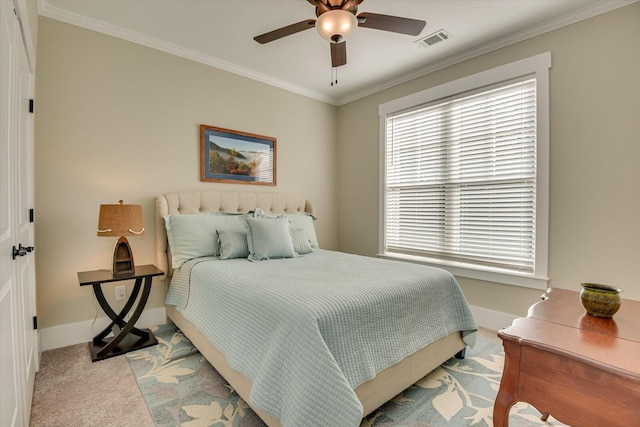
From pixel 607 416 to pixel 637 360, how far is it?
198 mm

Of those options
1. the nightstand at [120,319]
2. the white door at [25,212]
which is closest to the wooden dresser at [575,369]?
the white door at [25,212]

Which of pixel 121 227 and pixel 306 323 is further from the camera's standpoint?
pixel 121 227

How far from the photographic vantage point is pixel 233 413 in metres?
1.67

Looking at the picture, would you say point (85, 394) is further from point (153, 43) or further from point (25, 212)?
point (153, 43)

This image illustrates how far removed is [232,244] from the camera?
271cm

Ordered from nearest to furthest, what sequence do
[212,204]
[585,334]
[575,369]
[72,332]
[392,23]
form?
[575,369]
[585,334]
[392,23]
[72,332]
[212,204]

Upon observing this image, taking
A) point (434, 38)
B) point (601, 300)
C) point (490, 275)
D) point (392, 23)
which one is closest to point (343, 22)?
point (392, 23)

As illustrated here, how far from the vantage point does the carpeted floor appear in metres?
1.63

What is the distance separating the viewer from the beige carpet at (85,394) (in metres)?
1.63

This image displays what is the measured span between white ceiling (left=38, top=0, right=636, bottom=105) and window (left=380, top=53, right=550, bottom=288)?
1.07 ft

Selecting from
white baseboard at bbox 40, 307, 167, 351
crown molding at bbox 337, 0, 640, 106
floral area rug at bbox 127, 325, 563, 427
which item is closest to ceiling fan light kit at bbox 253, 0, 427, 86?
crown molding at bbox 337, 0, 640, 106

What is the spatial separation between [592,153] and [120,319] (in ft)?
13.2

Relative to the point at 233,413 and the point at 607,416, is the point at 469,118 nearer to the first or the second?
the point at 607,416

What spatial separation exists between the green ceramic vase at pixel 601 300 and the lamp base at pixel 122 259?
2885mm
